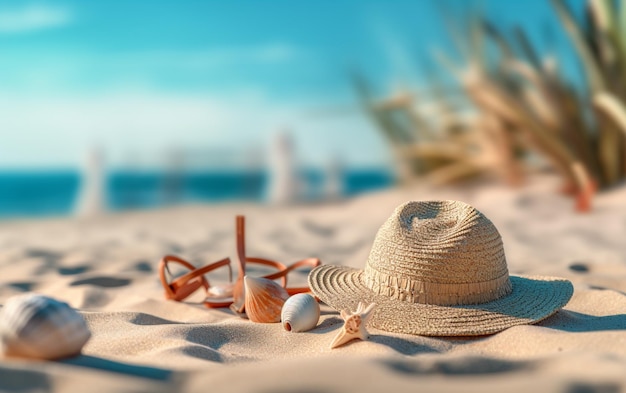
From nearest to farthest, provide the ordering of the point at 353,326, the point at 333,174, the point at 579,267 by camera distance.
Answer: the point at 353,326, the point at 579,267, the point at 333,174

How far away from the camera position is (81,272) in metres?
3.12

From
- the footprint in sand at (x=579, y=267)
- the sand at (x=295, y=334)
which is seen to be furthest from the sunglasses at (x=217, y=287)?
the footprint in sand at (x=579, y=267)

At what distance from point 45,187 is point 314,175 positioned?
11.5 metres

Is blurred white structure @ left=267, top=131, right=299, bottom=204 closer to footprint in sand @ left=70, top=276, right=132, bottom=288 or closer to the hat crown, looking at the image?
footprint in sand @ left=70, top=276, right=132, bottom=288

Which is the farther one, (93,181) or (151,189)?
(151,189)

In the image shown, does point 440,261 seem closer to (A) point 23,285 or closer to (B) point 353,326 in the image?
(B) point 353,326

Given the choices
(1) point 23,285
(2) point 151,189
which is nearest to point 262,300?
(1) point 23,285

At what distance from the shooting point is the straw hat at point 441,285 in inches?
70.0

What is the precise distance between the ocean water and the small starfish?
8.33 metres

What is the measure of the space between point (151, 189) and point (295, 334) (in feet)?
73.9

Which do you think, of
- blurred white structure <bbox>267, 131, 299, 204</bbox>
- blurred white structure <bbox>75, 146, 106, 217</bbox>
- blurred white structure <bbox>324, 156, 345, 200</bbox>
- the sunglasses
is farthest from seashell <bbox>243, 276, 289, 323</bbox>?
blurred white structure <bbox>324, 156, 345, 200</bbox>

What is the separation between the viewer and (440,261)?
1.82 metres

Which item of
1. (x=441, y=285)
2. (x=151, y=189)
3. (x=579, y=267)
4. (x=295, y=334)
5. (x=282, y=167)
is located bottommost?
(x=151, y=189)

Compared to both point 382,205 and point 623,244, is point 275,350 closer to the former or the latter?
point 623,244
